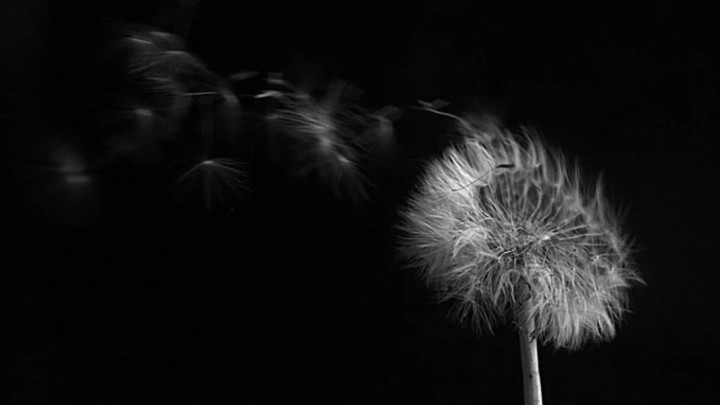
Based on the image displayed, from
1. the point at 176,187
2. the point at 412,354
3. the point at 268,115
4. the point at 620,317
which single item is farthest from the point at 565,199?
the point at 176,187

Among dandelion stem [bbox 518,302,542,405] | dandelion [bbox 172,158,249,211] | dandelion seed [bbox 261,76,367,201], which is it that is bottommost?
dandelion stem [bbox 518,302,542,405]

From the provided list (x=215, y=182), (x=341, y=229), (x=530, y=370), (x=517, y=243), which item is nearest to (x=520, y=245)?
(x=517, y=243)

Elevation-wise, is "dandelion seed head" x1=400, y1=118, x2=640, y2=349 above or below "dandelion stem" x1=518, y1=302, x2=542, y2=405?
above

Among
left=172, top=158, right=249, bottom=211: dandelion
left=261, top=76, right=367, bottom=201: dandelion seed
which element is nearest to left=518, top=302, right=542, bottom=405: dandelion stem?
left=261, top=76, right=367, bottom=201: dandelion seed

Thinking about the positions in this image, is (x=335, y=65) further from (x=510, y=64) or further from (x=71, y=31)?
(x=71, y=31)

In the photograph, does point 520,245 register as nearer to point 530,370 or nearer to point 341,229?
Answer: point 530,370

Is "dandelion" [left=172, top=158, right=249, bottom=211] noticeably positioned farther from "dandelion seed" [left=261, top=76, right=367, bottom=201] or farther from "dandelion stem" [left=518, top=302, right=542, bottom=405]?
"dandelion stem" [left=518, top=302, right=542, bottom=405]

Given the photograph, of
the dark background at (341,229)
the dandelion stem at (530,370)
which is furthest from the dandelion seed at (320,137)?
the dandelion stem at (530,370)
